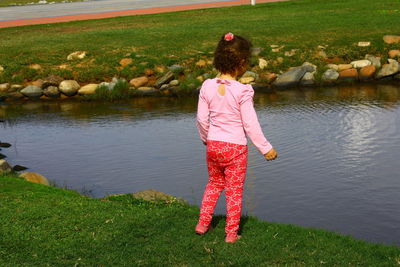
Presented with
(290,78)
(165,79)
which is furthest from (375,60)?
(165,79)

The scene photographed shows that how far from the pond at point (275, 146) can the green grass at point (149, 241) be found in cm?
150

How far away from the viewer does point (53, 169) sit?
38.3 ft

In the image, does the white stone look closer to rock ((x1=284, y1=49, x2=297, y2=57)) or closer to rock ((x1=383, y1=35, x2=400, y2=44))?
rock ((x1=284, y1=49, x2=297, y2=57))

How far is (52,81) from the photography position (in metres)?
18.9

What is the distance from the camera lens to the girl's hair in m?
6.63

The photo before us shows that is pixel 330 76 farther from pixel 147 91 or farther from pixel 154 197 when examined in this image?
pixel 154 197

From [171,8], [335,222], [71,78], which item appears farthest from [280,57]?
[171,8]

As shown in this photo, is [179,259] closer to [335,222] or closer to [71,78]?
[335,222]

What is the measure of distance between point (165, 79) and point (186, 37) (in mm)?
4482

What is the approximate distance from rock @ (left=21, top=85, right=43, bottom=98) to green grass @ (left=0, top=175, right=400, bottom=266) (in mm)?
10841

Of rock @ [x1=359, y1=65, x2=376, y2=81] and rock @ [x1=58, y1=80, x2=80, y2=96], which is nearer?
rock @ [x1=58, y1=80, x2=80, y2=96]

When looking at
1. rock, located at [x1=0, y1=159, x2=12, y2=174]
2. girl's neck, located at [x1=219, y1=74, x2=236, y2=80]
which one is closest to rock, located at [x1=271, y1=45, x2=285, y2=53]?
rock, located at [x1=0, y1=159, x2=12, y2=174]

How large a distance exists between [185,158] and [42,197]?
3713 mm

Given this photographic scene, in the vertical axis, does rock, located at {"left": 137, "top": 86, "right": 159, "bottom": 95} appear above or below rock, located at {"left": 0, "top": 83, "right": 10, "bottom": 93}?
below
